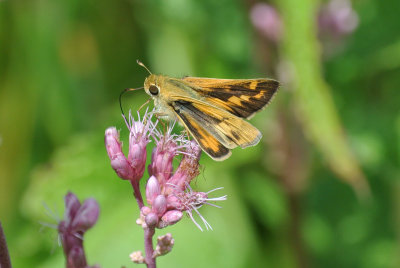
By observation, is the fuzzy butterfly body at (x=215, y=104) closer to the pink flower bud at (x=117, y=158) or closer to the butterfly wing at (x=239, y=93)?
the butterfly wing at (x=239, y=93)

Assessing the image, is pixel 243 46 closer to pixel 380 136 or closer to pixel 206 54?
pixel 206 54

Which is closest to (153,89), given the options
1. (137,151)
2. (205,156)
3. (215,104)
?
(215,104)

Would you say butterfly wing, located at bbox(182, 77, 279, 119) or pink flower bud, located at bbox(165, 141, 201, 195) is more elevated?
butterfly wing, located at bbox(182, 77, 279, 119)

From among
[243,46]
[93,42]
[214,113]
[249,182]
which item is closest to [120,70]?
[93,42]

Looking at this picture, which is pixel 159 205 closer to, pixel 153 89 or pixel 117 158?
pixel 117 158

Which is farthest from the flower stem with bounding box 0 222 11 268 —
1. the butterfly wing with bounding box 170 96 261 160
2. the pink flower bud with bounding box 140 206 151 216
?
the butterfly wing with bounding box 170 96 261 160

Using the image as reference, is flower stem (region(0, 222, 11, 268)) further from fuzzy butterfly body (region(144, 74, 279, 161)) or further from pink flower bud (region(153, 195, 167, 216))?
fuzzy butterfly body (region(144, 74, 279, 161))
